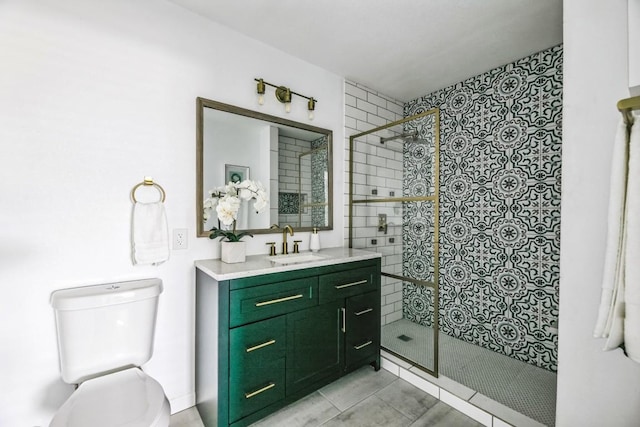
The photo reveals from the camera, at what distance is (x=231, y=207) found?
1.80 meters

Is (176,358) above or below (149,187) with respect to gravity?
below

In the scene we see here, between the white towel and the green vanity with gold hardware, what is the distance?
248 millimetres

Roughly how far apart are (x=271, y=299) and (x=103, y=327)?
2.67ft

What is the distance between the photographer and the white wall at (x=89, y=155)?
4.41 feet

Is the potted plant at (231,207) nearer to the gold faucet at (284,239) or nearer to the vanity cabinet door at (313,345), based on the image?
the gold faucet at (284,239)

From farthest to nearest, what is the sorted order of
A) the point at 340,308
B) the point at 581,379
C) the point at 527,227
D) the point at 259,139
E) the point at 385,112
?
the point at 385,112
the point at 527,227
the point at 259,139
the point at 340,308
the point at 581,379

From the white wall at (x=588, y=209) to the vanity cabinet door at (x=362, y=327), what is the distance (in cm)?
115

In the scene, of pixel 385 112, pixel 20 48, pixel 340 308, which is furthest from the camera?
pixel 385 112

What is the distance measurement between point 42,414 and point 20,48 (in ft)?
5.87

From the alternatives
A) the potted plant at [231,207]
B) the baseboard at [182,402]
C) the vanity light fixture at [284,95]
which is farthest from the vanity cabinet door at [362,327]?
the vanity light fixture at [284,95]


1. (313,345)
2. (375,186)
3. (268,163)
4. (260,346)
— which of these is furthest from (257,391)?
(375,186)

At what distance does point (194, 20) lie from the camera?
183cm

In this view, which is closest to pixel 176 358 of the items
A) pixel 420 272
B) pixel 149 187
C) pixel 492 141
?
pixel 149 187

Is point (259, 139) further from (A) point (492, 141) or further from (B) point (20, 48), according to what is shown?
(A) point (492, 141)
